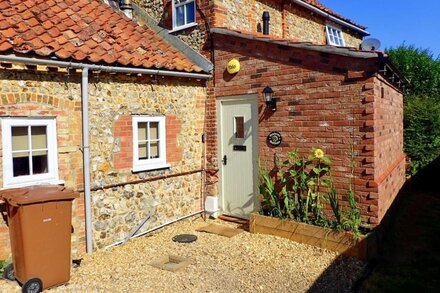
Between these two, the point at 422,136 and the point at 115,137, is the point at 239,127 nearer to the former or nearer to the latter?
the point at 115,137

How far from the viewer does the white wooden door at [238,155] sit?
839cm

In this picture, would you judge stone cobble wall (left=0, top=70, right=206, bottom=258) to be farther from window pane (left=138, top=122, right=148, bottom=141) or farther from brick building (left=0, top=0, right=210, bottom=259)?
A: window pane (left=138, top=122, right=148, bottom=141)

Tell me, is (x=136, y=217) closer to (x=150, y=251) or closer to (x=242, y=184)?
(x=150, y=251)

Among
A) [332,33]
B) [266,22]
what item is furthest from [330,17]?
[266,22]

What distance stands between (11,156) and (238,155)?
483cm

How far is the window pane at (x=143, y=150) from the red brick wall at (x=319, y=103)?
2.44 metres

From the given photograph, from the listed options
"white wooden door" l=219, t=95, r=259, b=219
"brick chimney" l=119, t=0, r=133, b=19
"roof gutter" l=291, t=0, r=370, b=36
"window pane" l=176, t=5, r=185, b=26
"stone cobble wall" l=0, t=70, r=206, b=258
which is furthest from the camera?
"roof gutter" l=291, t=0, r=370, b=36

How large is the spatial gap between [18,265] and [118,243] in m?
2.20

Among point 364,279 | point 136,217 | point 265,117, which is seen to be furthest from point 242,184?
point 364,279

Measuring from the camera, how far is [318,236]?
6734 millimetres

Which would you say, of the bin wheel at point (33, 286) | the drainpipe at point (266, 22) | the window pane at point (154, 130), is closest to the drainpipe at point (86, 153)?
the bin wheel at point (33, 286)

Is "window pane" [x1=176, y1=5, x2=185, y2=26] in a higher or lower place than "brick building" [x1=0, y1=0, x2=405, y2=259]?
higher

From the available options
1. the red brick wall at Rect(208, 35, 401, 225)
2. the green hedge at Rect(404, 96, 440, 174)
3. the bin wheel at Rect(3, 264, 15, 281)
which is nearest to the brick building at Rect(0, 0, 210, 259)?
the bin wheel at Rect(3, 264, 15, 281)

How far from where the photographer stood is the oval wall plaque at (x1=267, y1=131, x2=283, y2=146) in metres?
7.77
